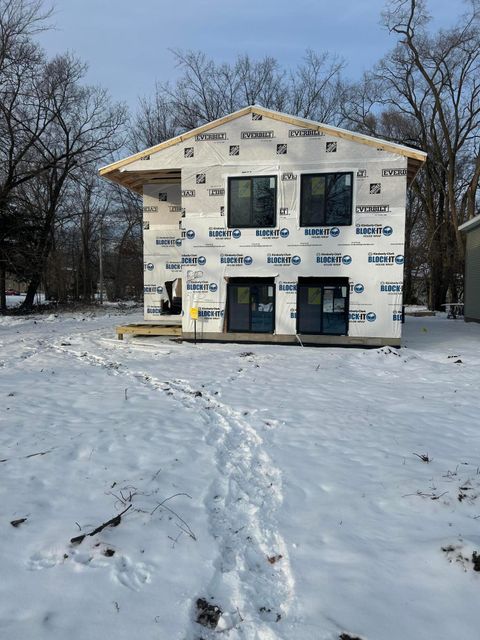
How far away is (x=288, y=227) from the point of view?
12.7m

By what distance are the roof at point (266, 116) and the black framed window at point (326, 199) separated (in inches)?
41.9

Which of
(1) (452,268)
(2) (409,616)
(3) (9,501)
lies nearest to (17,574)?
(3) (9,501)

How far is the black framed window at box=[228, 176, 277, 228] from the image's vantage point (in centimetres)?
1276

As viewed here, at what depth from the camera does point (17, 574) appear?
2693 mm

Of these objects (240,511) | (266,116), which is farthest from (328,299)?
(240,511)

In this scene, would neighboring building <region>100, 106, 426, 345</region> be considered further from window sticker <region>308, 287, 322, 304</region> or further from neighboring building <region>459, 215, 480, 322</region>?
neighboring building <region>459, 215, 480, 322</region>

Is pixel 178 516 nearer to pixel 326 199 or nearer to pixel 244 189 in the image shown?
pixel 326 199

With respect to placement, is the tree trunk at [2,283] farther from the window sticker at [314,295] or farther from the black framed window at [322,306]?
the window sticker at [314,295]

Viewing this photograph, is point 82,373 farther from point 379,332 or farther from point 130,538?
point 379,332

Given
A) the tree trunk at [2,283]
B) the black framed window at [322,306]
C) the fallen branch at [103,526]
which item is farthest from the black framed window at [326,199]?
the tree trunk at [2,283]

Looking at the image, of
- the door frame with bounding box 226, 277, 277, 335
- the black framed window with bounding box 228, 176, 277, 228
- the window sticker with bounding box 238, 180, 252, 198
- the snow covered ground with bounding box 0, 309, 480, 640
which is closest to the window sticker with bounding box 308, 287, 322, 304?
the door frame with bounding box 226, 277, 277, 335

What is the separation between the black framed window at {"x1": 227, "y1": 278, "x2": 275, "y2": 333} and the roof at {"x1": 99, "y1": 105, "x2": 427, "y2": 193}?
166 inches

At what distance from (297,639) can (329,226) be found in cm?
1127

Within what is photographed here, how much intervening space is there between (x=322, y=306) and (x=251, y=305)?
6.78ft
